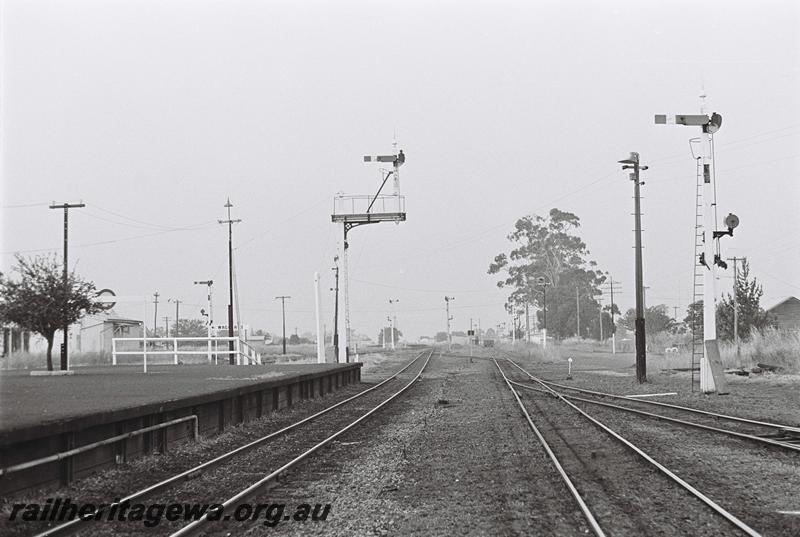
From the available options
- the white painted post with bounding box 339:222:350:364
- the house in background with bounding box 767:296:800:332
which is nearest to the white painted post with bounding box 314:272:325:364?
the white painted post with bounding box 339:222:350:364

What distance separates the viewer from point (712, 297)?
21281 millimetres

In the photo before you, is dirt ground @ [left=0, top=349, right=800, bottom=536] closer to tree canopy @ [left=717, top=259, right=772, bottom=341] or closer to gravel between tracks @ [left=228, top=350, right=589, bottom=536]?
gravel between tracks @ [left=228, top=350, right=589, bottom=536]

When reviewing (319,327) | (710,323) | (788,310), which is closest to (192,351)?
(319,327)

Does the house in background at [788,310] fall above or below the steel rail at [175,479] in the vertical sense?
above

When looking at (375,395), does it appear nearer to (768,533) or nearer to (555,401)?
(555,401)

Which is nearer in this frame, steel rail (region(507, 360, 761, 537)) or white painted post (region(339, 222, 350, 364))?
steel rail (region(507, 360, 761, 537))

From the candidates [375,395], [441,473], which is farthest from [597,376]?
[441,473]

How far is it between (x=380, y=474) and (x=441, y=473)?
76cm

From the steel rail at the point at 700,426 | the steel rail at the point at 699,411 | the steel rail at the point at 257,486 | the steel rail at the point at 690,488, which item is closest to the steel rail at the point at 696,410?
the steel rail at the point at 699,411

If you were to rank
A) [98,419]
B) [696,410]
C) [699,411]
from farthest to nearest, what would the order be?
[696,410]
[699,411]
[98,419]

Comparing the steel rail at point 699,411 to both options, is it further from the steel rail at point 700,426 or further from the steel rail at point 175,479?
the steel rail at point 175,479

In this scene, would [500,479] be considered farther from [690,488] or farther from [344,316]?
[344,316]

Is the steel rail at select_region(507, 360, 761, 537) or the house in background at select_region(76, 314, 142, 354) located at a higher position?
the house in background at select_region(76, 314, 142, 354)

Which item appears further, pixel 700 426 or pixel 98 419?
pixel 700 426
